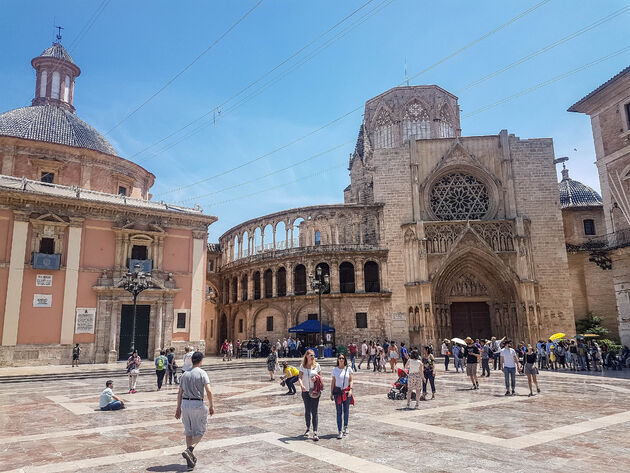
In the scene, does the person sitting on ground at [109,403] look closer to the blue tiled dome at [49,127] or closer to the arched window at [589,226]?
the blue tiled dome at [49,127]

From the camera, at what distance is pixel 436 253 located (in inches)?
1251

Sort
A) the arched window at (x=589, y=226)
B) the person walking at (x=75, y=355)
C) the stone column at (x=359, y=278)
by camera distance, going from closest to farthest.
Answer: the person walking at (x=75, y=355)
the stone column at (x=359, y=278)
the arched window at (x=589, y=226)

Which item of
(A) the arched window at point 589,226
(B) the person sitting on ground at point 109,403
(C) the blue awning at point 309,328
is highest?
(A) the arched window at point 589,226

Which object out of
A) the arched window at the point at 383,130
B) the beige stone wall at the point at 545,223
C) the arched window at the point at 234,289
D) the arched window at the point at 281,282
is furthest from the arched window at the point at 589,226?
the arched window at the point at 234,289

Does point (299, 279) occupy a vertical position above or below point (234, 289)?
above

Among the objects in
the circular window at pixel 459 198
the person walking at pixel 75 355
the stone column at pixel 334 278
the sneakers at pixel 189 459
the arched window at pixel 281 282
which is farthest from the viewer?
the arched window at pixel 281 282

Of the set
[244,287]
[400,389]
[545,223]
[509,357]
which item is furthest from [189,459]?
[244,287]

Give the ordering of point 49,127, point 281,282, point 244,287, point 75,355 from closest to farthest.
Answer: point 75,355 < point 49,127 < point 281,282 < point 244,287

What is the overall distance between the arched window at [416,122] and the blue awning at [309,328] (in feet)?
63.3

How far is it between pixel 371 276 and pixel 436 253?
16.1 ft

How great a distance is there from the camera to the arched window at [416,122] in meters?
40.9

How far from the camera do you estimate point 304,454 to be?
6645 millimetres

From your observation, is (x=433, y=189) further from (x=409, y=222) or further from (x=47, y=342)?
(x=47, y=342)

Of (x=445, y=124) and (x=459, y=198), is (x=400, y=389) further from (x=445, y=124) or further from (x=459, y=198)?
(x=445, y=124)
